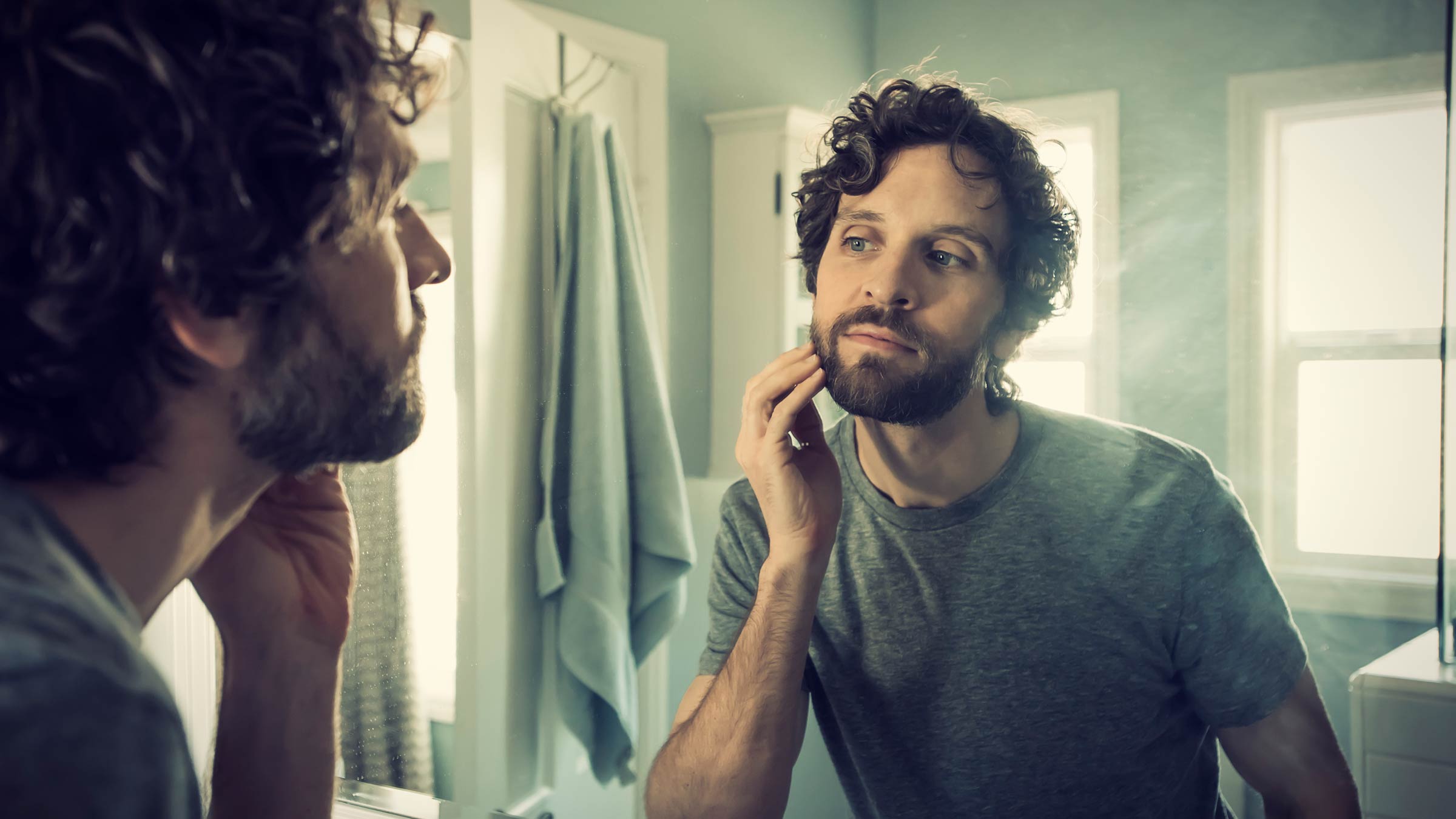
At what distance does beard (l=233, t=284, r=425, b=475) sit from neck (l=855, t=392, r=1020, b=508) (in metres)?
0.41

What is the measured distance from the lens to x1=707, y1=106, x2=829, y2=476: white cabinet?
79 cm

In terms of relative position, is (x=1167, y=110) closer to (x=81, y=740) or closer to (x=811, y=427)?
(x=811, y=427)

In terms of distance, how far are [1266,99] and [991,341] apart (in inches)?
10.9

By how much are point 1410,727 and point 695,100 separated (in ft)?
2.62

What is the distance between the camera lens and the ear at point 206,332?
51 centimetres

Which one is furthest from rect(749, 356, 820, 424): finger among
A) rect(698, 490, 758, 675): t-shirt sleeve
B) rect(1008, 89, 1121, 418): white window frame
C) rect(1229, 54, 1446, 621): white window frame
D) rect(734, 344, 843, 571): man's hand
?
rect(1229, 54, 1446, 621): white window frame

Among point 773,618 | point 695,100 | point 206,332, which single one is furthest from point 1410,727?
point 206,332

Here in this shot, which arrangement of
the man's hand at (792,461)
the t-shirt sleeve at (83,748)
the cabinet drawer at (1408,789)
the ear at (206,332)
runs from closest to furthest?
the t-shirt sleeve at (83,748) < the ear at (206,332) < the cabinet drawer at (1408,789) < the man's hand at (792,461)

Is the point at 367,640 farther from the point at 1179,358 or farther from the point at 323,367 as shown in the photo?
the point at 1179,358

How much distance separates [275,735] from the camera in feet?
2.34

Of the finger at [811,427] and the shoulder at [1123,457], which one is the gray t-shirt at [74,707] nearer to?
the finger at [811,427]

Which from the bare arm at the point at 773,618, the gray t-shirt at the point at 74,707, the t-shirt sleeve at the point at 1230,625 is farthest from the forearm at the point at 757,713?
the gray t-shirt at the point at 74,707

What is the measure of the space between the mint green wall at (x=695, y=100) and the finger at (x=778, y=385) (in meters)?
0.05

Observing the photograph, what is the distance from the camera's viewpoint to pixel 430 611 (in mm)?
940
